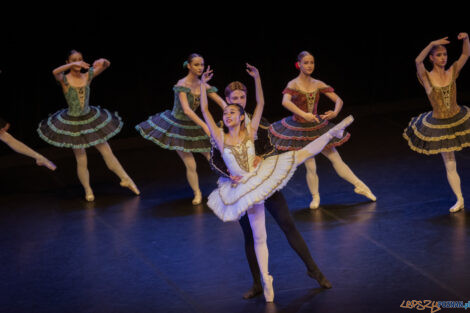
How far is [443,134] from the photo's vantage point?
6.00 meters

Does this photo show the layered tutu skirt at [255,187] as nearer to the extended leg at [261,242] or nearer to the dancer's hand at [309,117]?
the extended leg at [261,242]

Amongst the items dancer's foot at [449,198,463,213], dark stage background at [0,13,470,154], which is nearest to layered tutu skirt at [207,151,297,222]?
dancer's foot at [449,198,463,213]

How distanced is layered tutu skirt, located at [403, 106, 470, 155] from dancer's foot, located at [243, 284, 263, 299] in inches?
76.1

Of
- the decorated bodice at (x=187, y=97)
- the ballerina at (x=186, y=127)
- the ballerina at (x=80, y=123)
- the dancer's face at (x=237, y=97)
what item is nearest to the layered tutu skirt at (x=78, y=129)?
the ballerina at (x=80, y=123)

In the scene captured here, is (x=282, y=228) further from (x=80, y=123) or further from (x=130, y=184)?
(x=80, y=123)

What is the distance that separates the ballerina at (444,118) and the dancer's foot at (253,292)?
6.29 ft

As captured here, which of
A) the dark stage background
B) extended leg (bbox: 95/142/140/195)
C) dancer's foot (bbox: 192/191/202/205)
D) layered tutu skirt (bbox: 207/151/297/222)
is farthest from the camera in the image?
the dark stage background

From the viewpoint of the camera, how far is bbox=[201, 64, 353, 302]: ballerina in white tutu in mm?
4426

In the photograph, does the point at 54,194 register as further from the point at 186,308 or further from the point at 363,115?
the point at 363,115

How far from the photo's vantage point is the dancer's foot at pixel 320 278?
473 cm

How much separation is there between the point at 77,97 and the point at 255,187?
9.41ft

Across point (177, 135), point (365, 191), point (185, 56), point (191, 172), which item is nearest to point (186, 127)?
point (177, 135)

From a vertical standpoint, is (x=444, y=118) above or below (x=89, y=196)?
above

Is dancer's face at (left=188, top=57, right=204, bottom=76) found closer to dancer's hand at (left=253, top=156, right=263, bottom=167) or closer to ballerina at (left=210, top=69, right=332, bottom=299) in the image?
ballerina at (left=210, top=69, right=332, bottom=299)
